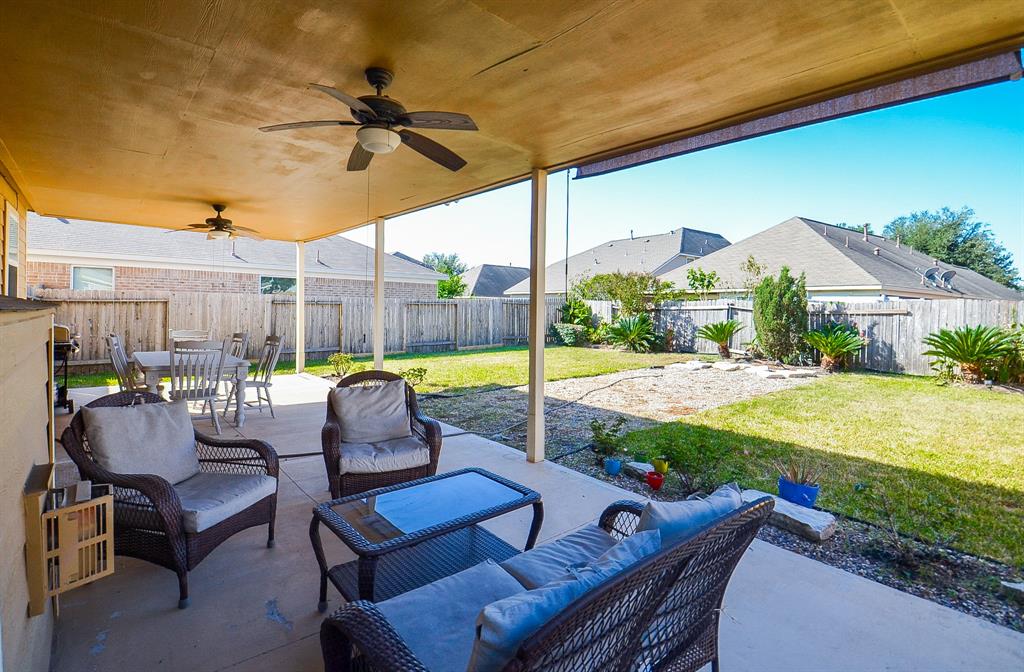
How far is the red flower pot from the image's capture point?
151 inches

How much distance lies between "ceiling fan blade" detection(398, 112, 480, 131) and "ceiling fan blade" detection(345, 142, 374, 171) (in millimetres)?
660

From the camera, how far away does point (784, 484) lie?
11.6ft

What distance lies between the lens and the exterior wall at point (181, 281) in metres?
10.1

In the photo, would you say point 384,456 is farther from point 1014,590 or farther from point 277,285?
point 277,285

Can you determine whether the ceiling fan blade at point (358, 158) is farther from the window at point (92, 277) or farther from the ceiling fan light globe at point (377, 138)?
the window at point (92, 277)

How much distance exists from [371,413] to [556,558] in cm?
222

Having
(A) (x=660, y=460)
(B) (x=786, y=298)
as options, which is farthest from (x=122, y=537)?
(B) (x=786, y=298)

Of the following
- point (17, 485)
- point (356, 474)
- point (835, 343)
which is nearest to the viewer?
point (17, 485)

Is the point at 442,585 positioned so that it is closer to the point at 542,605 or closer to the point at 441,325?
the point at 542,605

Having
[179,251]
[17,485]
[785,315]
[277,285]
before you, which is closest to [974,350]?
→ [785,315]

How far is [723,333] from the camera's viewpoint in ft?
37.7

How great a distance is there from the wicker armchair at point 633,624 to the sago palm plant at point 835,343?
9.25 m

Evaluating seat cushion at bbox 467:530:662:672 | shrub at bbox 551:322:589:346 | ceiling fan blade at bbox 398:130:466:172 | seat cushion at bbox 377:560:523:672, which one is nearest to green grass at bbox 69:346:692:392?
shrub at bbox 551:322:589:346

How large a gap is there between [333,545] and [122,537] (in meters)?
1.01
